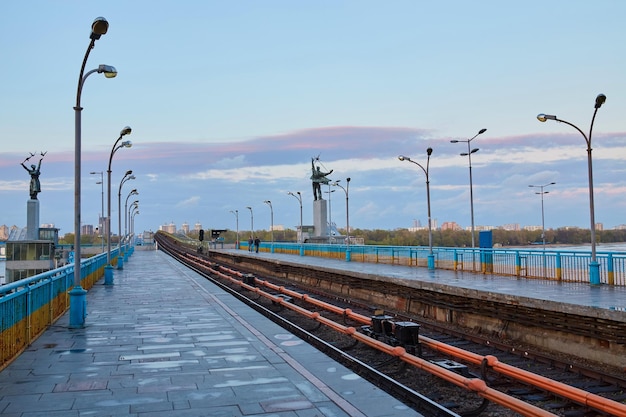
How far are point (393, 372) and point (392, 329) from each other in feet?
8.43

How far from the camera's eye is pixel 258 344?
11695 mm

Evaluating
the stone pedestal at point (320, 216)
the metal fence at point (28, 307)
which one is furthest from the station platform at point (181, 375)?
the stone pedestal at point (320, 216)

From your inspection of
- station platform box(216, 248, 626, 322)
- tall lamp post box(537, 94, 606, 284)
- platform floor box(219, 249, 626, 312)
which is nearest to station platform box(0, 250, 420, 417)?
station platform box(216, 248, 626, 322)

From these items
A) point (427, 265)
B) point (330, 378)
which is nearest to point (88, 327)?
point (330, 378)

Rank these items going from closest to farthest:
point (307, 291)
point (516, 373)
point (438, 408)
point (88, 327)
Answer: point (438, 408) → point (516, 373) → point (88, 327) → point (307, 291)

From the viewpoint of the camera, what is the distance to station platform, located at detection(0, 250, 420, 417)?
732cm

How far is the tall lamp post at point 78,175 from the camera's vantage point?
13.3 metres

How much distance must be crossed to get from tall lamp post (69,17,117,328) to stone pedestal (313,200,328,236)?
5173 centimetres

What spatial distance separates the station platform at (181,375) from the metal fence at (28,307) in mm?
266

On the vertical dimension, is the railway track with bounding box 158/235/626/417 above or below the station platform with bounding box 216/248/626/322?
below

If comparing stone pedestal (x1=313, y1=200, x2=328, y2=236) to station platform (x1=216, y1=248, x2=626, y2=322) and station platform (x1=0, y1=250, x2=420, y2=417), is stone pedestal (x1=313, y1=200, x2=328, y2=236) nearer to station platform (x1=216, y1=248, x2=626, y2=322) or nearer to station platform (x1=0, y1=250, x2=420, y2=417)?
station platform (x1=216, y1=248, x2=626, y2=322)

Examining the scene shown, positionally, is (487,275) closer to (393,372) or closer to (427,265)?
(427,265)

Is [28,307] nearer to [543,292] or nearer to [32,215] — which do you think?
[543,292]

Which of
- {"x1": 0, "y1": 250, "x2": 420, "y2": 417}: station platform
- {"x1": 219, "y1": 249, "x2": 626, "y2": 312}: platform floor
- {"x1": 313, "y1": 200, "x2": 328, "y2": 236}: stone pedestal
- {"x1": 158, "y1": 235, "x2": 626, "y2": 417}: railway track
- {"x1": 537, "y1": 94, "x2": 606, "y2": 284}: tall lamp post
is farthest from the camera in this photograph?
{"x1": 313, "y1": 200, "x2": 328, "y2": 236}: stone pedestal
